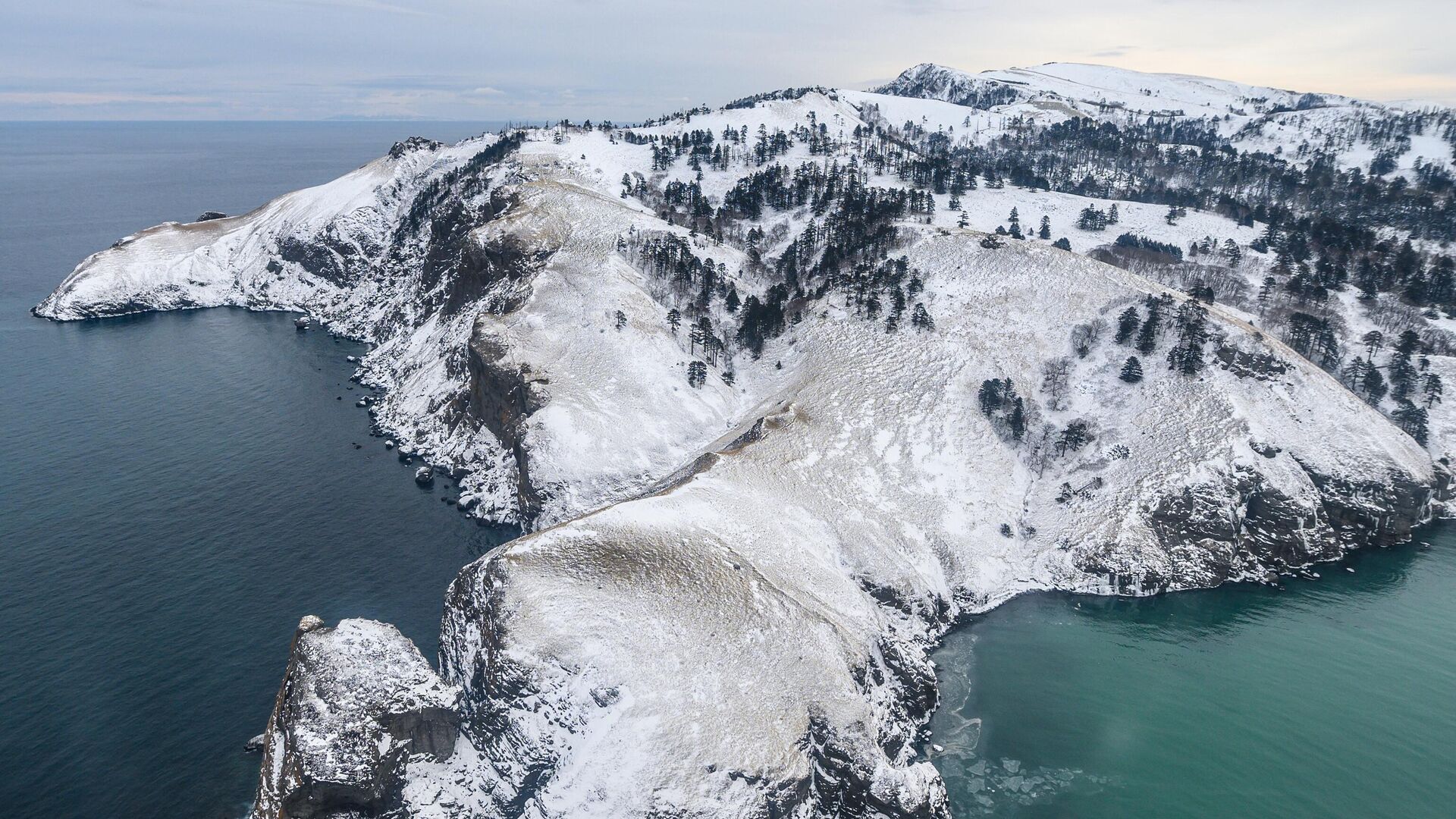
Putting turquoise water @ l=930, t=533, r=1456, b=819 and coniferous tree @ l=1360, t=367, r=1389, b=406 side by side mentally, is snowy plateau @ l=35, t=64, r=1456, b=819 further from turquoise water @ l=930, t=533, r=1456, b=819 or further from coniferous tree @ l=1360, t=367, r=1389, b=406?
turquoise water @ l=930, t=533, r=1456, b=819

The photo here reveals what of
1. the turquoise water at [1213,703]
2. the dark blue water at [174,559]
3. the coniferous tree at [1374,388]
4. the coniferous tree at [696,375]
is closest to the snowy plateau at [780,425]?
the coniferous tree at [1374,388]

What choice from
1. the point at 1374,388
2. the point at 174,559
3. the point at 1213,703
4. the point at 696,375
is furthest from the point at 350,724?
the point at 1374,388

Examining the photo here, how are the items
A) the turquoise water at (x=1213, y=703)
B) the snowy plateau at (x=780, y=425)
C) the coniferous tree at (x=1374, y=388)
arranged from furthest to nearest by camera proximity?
the coniferous tree at (x=1374, y=388) < the turquoise water at (x=1213, y=703) < the snowy plateau at (x=780, y=425)

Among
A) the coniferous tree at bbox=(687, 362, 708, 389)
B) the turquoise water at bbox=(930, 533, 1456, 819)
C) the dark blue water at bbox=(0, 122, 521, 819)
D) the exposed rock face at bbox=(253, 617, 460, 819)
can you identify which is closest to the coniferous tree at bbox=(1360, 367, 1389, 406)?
the turquoise water at bbox=(930, 533, 1456, 819)

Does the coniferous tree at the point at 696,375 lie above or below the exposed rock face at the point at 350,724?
above

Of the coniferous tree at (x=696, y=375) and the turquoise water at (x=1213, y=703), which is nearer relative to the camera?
the turquoise water at (x=1213, y=703)

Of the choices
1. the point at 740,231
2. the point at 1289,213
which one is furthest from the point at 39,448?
the point at 1289,213

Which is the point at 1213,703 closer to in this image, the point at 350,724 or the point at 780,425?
the point at 780,425

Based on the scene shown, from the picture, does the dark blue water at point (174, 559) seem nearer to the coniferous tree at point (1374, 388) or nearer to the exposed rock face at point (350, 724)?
the exposed rock face at point (350, 724)
